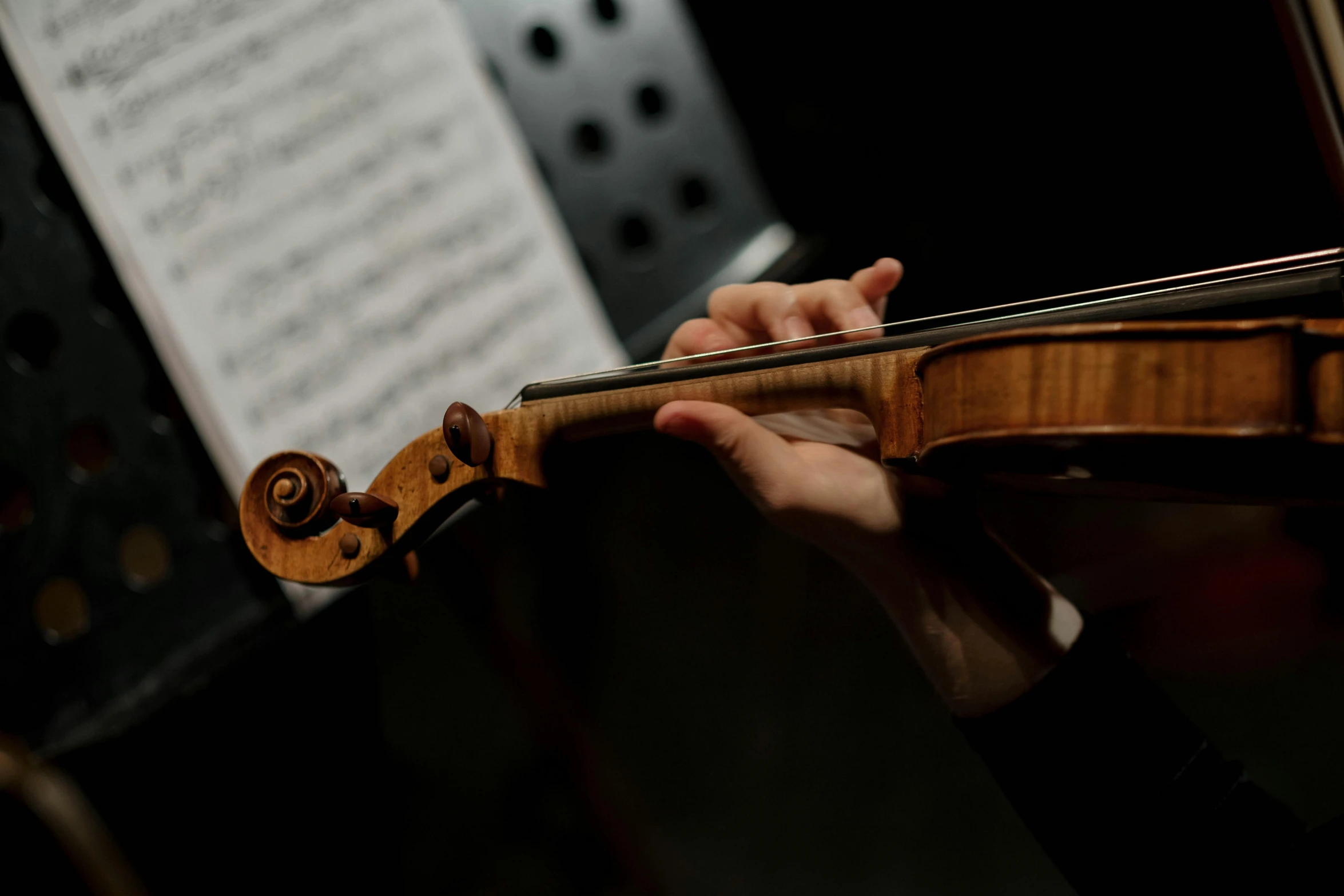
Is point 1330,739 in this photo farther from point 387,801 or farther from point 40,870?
point 40,870

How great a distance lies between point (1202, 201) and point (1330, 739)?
493 millimetres

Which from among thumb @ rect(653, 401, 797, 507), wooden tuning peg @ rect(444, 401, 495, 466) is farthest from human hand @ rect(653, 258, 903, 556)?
wooden tuning peg @ rect(444, 401, 495, 466)

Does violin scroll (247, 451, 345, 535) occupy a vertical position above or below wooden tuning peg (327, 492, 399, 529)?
above

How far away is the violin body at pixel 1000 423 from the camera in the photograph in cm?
32

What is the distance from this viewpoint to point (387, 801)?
0.92 metres

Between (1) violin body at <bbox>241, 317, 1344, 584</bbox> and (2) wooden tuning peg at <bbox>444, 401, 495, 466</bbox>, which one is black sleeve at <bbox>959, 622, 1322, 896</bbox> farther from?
(2) wooden tuning peg at <bbox>444, 401, 495, 466</bbox>

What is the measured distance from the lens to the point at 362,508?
1.53 feet

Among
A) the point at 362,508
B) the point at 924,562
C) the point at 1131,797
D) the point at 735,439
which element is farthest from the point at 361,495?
the point at 1131,797

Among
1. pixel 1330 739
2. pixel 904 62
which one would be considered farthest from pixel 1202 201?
pixel 1330 739

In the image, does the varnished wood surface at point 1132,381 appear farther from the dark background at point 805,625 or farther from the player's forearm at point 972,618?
the dark background at point 805,625

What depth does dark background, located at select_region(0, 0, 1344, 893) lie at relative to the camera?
71 cm

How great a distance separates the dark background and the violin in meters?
0.32

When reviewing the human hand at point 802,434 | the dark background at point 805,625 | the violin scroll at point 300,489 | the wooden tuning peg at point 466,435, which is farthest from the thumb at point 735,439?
the dark background at point 805,625

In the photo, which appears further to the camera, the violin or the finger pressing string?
the finger pressing string
